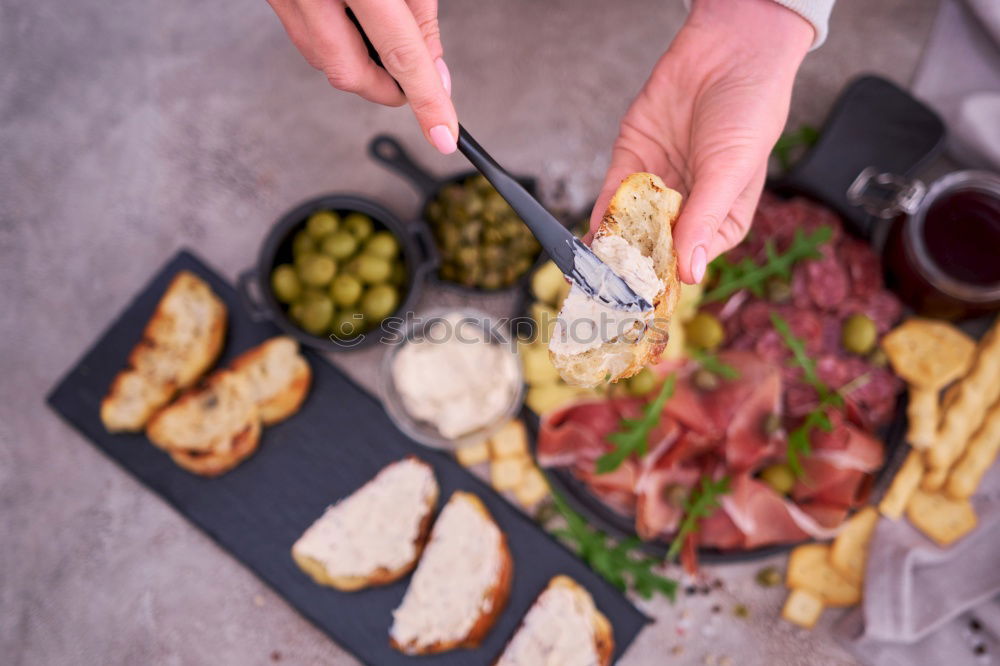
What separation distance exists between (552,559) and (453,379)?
1.71 feet

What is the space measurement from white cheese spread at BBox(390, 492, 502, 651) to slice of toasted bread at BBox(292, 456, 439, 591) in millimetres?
48

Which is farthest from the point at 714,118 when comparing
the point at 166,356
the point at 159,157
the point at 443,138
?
the point at 159,157

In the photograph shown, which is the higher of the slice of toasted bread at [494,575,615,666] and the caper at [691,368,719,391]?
the caper at [691,368,719,391]

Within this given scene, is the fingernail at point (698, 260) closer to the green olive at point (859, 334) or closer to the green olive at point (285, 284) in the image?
the green olive at point (859, 334)

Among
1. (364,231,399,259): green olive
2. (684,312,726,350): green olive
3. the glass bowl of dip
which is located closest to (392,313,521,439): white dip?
the glass bowl of dip

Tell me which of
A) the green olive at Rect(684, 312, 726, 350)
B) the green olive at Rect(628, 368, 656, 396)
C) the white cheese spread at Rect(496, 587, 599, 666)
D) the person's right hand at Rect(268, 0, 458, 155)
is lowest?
the white cheese spread at Rect(496, 587, 599, 666)

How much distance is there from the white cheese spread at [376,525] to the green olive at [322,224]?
0.61 metres

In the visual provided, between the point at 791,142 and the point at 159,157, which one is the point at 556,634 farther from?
the point at 159,157

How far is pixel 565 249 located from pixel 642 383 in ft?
2.30

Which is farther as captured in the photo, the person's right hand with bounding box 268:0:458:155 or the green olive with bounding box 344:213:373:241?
the green olive with bounding box 344:213:373:241

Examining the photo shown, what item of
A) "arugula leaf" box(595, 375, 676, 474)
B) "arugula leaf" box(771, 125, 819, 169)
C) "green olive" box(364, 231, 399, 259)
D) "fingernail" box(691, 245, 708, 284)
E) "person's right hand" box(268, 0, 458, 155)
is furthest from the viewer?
"arugula leaf" box(771, 125, 819, 169)

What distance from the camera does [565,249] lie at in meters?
1.03

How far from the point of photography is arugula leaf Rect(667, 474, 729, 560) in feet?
5.22

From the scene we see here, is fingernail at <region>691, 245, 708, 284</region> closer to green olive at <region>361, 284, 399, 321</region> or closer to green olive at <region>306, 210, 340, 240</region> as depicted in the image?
green olive at <region>361, 284, 399, 321</region>
